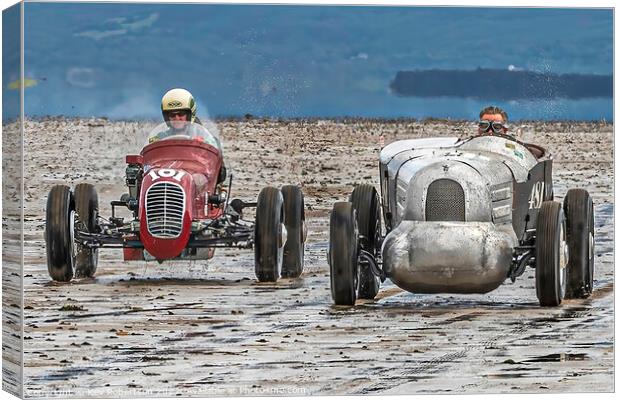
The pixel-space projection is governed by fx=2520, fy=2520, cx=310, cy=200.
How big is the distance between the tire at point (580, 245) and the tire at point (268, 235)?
252 centimetres

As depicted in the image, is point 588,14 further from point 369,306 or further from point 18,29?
point 18,29

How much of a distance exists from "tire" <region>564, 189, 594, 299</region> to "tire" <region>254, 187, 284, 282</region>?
2524mm

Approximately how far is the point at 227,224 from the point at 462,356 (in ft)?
7.94

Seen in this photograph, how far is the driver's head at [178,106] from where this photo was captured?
70.5ft

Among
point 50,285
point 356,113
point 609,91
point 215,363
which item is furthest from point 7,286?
point 609,91

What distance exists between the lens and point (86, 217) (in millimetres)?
22234

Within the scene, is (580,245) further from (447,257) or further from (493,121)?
(447,257)

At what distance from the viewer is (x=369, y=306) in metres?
21.6

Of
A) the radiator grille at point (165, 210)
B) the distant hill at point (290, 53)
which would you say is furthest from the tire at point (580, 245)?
the radiator grille at point (165, 210)

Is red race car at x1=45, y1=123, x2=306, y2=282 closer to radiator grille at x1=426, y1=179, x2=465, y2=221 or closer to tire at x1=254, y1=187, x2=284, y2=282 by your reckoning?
tire at x1=254, y1=187, x2=284, y2=282

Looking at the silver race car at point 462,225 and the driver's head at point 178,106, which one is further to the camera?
the driver's head at point 178,106

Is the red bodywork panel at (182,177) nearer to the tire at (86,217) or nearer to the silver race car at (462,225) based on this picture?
the tire at (86,217)

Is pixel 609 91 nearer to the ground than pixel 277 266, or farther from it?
farther from it

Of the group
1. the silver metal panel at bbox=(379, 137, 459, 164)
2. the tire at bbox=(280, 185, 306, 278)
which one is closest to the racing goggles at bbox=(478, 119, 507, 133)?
the silver metal panel at bbox=(379, 137, 459, 164)
